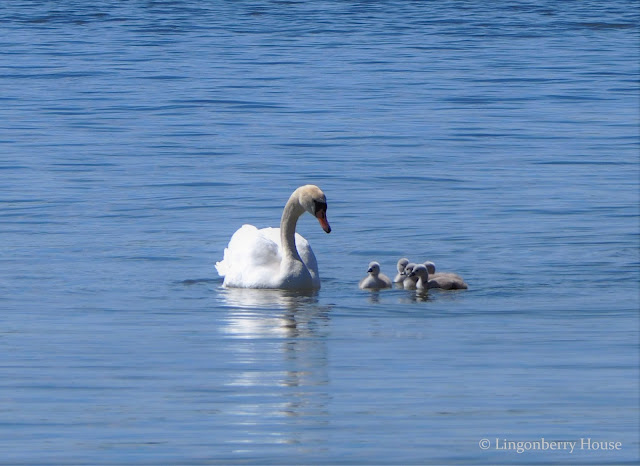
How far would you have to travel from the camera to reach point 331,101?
25188mm

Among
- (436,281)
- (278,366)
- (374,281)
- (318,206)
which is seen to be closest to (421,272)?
(436,281)

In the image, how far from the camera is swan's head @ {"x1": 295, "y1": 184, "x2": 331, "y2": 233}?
12430mm

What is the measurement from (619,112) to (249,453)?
17238 millimetres

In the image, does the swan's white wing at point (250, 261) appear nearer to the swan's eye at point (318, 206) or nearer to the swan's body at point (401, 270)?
the swan's eye at point (318, 206)

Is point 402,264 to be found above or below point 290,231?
below

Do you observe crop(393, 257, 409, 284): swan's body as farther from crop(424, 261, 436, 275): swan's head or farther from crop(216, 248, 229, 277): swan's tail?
crop(216, 248, 229, 277): swan's tail

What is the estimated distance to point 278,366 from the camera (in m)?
8.95

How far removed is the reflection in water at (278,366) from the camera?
7.52 m

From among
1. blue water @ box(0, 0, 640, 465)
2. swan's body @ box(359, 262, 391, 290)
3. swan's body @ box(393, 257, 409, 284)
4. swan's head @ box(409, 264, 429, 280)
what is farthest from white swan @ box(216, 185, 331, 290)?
swan's head @ box(409, 264, 429, 280)

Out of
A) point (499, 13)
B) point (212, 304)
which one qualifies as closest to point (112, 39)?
point (499, 13)

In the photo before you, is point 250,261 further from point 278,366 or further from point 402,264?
point 278,366

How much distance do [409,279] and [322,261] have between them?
58.6 inches

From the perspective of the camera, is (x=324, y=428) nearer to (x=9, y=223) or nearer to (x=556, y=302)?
(x=556, y=302)

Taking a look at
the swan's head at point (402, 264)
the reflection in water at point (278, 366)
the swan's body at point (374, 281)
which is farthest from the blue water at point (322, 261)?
the swan's head at point (402, 264)
